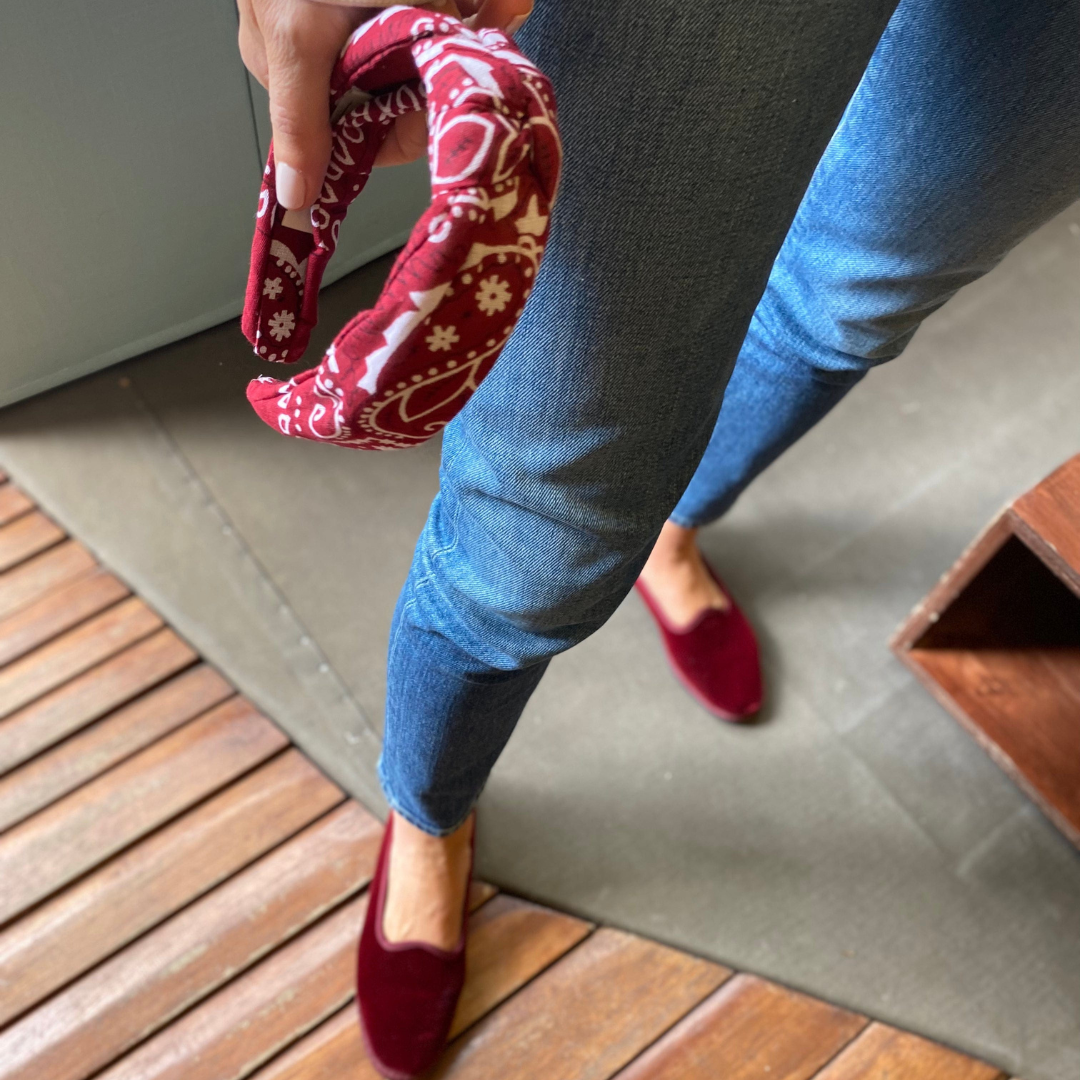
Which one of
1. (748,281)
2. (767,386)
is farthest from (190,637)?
(748,281)

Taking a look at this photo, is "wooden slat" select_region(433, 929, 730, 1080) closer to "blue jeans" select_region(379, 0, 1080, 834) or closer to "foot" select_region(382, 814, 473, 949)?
"foot" select_region(382, 814, 473, 949)

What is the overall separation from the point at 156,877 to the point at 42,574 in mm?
311

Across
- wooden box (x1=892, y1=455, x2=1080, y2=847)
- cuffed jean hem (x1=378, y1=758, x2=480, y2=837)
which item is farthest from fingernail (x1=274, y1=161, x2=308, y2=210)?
wooden box (x1=892, y1=455, x2=1080, y2=847)

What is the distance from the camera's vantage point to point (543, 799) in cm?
86

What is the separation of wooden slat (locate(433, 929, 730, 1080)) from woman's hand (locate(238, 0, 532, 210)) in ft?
2.22

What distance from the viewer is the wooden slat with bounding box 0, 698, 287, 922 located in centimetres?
78

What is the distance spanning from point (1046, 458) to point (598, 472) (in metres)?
0.95

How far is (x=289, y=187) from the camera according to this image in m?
0.32

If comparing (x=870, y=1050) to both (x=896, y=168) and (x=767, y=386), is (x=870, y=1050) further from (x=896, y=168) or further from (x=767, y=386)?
(x=896, y=168)

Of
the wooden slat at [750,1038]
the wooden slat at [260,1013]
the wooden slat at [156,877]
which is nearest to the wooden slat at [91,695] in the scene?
the wooden slat at [156,877]

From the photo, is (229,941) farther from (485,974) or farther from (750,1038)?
(750,1038)

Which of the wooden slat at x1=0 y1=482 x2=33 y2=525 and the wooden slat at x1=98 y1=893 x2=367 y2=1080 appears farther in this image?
the wooden slat at x1=0 y1=482 x2=33 y2=525

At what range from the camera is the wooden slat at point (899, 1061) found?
0.77m

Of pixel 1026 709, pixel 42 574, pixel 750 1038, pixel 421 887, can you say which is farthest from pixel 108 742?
pixel 1026 709
